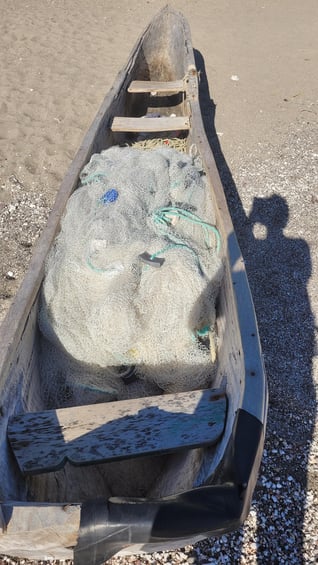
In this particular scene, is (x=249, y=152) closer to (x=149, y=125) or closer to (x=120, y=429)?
(x=149, y=125)

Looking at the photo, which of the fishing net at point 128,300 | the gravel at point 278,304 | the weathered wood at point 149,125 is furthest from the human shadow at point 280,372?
the weathered wood at point 149,125

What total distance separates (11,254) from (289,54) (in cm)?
745

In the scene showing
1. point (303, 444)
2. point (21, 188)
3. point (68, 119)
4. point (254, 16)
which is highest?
point (254, 16)

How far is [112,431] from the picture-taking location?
2.04 metres

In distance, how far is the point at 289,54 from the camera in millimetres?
8750

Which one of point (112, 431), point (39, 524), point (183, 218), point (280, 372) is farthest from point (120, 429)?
point (280, 372)

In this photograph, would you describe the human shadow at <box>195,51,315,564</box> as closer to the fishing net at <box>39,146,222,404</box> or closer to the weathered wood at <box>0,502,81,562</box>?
the fishing net at <box>39,146,222,404</box>

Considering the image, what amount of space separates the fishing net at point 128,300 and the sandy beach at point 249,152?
96cm

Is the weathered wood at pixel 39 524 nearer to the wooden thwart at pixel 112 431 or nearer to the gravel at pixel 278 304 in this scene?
the wooden thwart at pixel 112 431

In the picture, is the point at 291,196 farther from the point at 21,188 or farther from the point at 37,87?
the point at 37,87

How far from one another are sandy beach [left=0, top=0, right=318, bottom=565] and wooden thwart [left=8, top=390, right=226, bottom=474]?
2.74 ft

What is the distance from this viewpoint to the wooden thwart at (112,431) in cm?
199

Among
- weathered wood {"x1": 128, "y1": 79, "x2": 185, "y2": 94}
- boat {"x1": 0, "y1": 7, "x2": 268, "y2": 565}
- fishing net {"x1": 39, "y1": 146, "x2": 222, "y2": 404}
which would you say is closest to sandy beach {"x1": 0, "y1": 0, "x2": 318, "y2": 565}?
boat {"x1": 0, "y1": 7, "x2": 268, "y2": 565}

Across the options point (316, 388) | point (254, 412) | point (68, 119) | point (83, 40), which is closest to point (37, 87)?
point (68, 119)
